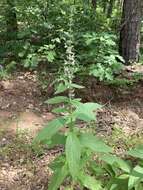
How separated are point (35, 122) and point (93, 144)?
238 cm

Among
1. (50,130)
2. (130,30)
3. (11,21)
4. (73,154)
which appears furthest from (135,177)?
(11,21)

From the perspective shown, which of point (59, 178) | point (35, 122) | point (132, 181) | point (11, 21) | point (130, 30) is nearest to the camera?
point (59, 178)

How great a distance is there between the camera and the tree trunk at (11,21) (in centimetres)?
800

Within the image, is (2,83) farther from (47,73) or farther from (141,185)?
(141,185)

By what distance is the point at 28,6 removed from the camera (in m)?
7.58

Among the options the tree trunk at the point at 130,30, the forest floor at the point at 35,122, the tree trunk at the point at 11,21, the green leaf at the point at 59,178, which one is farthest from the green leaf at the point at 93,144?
the tree trunk at the point at 11,21

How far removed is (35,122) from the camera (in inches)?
202

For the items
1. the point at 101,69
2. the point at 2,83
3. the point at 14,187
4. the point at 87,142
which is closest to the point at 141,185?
the point at 87,142

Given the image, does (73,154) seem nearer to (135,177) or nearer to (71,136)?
(71,136)

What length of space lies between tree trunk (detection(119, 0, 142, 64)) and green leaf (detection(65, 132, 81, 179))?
4140 millimetres

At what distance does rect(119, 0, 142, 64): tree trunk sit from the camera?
6.58 metres

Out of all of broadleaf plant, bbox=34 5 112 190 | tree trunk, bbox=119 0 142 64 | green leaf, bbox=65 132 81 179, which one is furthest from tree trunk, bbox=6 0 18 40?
green leaf, bbox=65 132 81 179

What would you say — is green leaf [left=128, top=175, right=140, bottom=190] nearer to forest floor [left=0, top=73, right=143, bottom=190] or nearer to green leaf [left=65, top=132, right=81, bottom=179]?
green leaf [left=65, top=132, right=81, bottom=179]

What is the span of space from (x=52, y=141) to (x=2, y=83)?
337 cm
